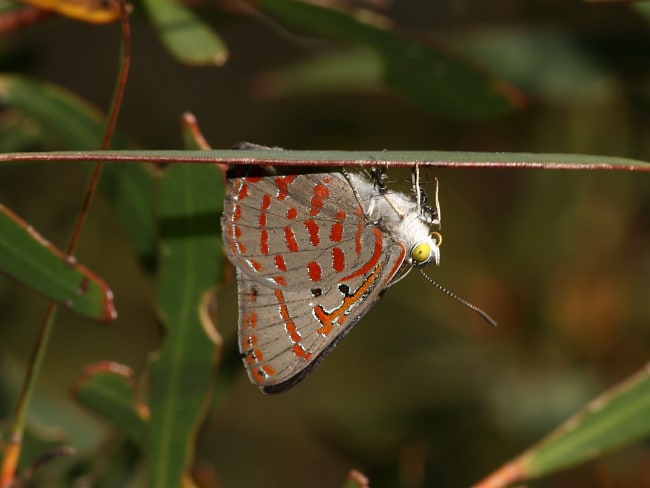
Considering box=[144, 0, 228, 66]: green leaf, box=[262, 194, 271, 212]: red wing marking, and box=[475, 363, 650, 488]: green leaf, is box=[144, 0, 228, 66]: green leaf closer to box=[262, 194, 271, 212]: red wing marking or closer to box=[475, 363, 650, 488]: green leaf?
box=[262, 194, 271, 212]: red wing marking

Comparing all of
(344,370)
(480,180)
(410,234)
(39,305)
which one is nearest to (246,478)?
(344,370)

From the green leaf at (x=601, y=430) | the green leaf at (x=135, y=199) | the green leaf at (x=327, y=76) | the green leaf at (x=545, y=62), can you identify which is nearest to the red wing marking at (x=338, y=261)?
the green leaf at (x=135, y=199)

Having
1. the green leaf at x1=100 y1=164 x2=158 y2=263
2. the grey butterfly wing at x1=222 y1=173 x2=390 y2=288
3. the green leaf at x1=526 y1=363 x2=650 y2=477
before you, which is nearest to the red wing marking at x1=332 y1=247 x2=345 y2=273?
the grey butterfly wing at x1=222 y1=173 x2=390 y2=288

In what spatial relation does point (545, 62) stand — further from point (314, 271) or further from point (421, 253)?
point (314, 271)

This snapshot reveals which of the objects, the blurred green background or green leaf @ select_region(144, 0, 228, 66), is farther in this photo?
the blurred green background

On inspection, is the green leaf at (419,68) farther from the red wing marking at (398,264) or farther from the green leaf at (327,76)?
the red wing marking at (398,264)

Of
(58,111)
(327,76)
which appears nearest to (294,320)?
(58,111)

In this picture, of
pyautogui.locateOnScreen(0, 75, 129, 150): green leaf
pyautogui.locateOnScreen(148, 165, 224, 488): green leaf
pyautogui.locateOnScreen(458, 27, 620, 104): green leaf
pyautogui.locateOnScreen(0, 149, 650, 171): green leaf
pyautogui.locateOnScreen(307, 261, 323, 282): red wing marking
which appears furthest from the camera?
pyautogui.locateOnScreen(458, 27, 620, 104): green leaf

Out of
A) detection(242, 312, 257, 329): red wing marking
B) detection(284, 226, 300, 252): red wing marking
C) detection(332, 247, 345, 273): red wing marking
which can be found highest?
detection(332, 247, 345, 273): red wing marking
